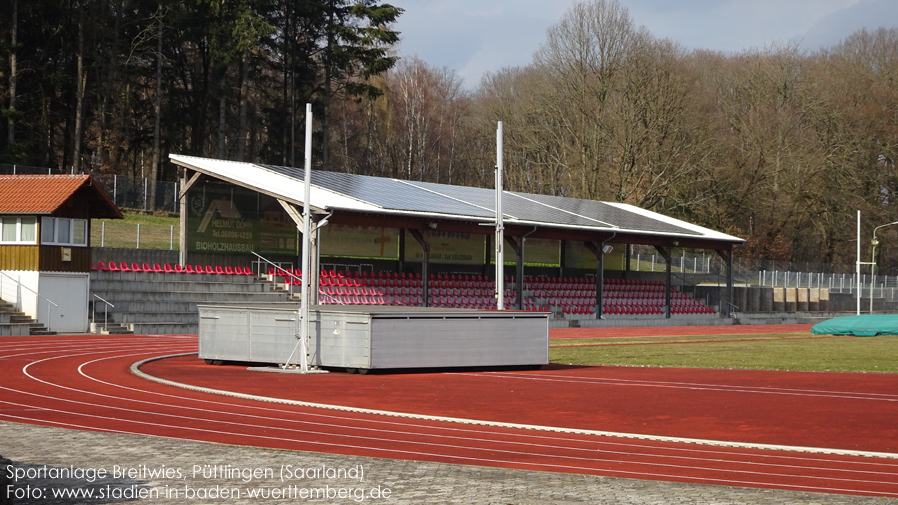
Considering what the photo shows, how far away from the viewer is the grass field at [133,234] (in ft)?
125

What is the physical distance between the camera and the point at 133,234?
128ft

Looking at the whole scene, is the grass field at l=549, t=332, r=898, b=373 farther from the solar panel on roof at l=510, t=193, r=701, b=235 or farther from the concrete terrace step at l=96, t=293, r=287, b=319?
the concrete terrace step at l=96, t=293, r=287, b=319

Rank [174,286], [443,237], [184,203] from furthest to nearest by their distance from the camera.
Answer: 1. [443,237]
2. [184,203]
3. [174,286]

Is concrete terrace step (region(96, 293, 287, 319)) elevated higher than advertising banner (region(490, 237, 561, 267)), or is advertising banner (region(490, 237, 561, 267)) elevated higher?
advertising banner (region(490, 237, 561, 267))

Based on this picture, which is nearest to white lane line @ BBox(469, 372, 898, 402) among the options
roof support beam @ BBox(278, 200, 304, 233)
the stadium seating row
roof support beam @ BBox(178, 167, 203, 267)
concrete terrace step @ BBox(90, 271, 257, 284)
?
roof support beam @ BBox(278, 200, 304, 233)

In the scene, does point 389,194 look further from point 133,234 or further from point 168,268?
point 133,234

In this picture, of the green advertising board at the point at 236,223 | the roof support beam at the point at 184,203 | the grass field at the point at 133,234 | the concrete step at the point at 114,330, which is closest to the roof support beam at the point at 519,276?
the green advertising board at the point at 236,223

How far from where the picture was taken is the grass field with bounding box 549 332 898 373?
21.9 meters

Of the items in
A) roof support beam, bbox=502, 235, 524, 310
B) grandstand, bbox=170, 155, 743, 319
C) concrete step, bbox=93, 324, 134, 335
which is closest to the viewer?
concrete step, bbox=93, 324, 134, 335

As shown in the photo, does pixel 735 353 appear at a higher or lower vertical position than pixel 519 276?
lower

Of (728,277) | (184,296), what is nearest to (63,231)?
(184,296)

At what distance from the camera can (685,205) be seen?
6125 cm

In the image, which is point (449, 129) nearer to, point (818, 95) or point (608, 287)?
point (818, 95)

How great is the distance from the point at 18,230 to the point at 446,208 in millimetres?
14883
